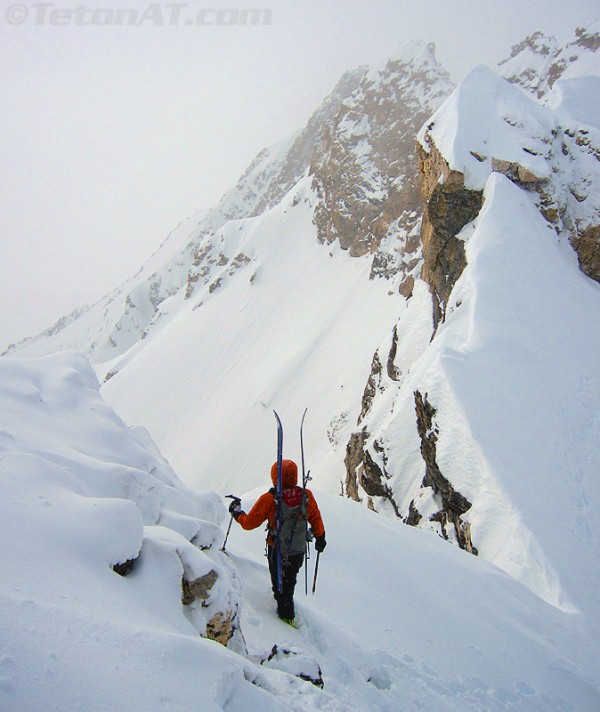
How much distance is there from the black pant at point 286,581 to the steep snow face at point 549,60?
174 ft

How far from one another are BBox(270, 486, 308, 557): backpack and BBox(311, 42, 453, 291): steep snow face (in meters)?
32.8

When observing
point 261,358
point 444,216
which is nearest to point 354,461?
point 444,216

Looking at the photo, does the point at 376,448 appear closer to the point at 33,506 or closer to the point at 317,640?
the point at 317,640

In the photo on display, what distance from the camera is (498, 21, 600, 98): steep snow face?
47.2 metres

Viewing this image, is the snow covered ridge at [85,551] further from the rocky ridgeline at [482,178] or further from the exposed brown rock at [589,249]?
the exposed brown rock at [589,249]

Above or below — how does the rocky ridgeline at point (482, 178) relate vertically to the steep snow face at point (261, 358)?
above

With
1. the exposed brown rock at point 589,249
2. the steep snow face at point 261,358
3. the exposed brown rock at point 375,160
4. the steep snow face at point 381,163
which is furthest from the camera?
the exposed brown rock at point 375,160

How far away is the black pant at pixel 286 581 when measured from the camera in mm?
4203

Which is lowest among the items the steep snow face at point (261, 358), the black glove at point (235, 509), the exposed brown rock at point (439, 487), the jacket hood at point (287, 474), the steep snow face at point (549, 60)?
the steep snow face at point (261, 358)

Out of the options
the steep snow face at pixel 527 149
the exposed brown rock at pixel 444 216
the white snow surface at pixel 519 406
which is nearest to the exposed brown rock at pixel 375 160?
the steep snow face at pixel 527 149

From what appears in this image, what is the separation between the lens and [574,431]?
9.43 metres

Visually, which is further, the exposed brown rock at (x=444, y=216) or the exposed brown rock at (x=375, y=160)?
the exposed brown rock at (x=375, y=160)

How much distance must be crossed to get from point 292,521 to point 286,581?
0.55m

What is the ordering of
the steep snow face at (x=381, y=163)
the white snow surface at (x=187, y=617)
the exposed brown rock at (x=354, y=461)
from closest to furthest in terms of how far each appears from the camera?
the white snow surface at (x=187, y=617), the exposed brown rock at (x=354, y=461), the steep snow face at (x=381, y=163)
